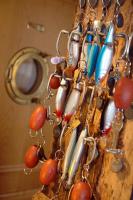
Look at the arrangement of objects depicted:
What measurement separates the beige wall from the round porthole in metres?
0.04

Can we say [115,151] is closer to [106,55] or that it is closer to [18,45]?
[106,55]

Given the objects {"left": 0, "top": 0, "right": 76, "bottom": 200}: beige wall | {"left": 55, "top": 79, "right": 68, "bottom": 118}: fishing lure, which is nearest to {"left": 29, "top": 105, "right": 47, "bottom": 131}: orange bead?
{"left": 55, "top": 79, "right": 68, "bottom": 118}: fishing lure

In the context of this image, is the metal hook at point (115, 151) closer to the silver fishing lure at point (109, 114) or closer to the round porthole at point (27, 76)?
the silver fishing lure at point (109, 114)

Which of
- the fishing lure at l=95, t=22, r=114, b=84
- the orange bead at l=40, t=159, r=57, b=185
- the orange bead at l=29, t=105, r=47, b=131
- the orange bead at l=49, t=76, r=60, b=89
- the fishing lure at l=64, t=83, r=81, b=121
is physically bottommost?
the orange bead at l=40, t=159, r=57, b=185

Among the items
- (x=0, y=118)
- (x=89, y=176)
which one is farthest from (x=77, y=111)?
(x=0, y=118)

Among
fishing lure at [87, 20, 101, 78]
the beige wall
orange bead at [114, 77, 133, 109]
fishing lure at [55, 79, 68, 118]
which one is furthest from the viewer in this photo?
the beige wall

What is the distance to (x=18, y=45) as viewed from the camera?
2.12m

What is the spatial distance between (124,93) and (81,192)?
289 mm

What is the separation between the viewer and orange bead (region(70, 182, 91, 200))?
0.85 meters

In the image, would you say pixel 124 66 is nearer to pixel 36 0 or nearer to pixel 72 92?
pixel 72 92

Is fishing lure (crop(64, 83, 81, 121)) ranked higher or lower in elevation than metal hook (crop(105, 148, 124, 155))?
higher

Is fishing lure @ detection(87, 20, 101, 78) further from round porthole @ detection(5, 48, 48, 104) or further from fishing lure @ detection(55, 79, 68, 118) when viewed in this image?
round porthole @ detection(5, 48, 48, 104)

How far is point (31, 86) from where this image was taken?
2297 millimetres

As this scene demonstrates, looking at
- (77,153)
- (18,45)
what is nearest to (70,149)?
(77,153)
